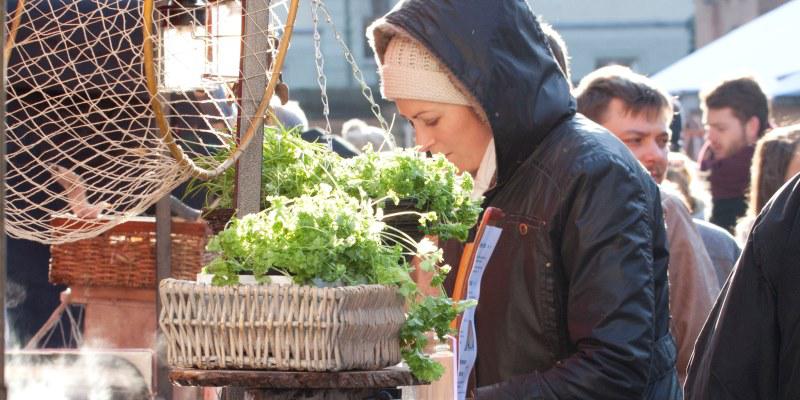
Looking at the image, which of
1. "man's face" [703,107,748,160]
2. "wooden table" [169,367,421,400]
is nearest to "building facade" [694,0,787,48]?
"man's face" [703,107,748,160]

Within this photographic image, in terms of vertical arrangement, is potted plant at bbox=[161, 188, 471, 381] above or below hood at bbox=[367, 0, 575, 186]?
below

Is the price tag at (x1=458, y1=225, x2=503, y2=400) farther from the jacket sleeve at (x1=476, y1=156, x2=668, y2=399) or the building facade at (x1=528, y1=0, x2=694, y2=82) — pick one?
the building facade at (x1=528, y1=0, x2=694, y2=82)

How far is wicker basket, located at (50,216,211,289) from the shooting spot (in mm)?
4711

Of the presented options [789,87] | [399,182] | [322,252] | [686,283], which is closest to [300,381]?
[322,252]

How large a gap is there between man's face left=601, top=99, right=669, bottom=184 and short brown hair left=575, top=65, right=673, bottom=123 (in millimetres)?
16

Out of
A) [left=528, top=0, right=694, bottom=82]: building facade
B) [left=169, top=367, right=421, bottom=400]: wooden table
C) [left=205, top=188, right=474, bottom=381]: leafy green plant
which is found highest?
[left=528, top=0, right=694, bottom=82]: building facade

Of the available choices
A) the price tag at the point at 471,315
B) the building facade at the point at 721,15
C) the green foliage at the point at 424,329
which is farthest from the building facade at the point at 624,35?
the green foliage at the point at 424,329

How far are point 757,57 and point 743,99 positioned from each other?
2.60 meters

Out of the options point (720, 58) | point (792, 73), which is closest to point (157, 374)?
point (792, 73)

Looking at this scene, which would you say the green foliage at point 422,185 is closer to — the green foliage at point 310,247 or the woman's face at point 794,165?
the green foliage at point 310,247

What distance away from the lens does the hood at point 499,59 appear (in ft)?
8.63

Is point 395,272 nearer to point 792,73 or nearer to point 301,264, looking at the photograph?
point 301,264

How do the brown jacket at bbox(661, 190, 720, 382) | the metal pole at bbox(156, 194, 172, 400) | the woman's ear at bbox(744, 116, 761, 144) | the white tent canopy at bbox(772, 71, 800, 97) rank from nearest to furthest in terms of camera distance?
the brown jacket at bbox(661, 190, 720, 382) → the metal pole at bbox(156, 194, 172, 400) → the woman's ear at bbox(744, 116, 761, 144) → the white tent canopy at bbox(772, 71, 800, 97)

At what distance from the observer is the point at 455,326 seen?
241 cm
